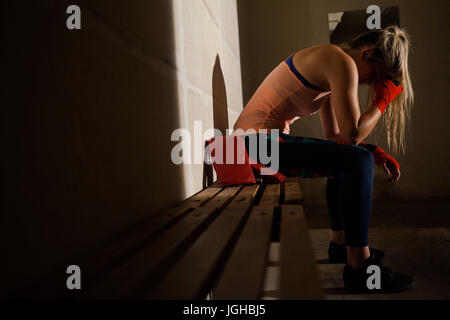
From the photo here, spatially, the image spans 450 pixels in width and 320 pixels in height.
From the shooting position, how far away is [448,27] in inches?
147

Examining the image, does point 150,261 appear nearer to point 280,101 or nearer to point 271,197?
point 271,197

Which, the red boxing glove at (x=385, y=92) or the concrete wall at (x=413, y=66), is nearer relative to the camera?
the red boxing glove at (x=385, y=92)

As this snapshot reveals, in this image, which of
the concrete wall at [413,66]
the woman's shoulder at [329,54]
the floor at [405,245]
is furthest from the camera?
the concrete wall at [413,66]

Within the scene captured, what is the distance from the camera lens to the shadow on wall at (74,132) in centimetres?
64

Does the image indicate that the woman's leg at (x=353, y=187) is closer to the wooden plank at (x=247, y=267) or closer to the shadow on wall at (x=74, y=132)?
the wooden plank at (x=247, y=267)

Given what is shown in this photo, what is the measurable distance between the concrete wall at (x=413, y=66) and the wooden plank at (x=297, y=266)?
3156mm

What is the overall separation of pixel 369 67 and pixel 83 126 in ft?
4.17

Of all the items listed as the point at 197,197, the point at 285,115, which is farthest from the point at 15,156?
the point at 285,115

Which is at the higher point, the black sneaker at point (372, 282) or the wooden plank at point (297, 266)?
the wooden plank at point (297, 266)

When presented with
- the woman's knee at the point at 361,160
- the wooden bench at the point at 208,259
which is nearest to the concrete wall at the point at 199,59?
the wooden bench at the point at 208,259

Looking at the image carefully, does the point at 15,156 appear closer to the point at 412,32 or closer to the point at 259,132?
the point at 259,132

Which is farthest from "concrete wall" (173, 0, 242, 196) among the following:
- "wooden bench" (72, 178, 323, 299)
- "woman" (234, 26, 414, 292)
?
"wooden bench" (72, 178, 323, 299)

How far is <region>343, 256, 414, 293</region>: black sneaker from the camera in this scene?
1.30m

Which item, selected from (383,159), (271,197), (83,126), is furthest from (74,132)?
(383,159)
